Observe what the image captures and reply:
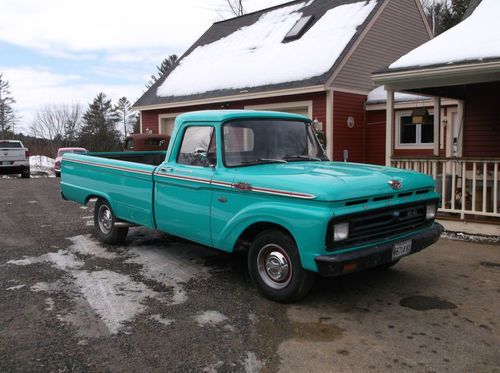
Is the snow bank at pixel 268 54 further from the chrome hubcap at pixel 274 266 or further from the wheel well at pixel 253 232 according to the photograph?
the chrome hubcap at pixel 274 266

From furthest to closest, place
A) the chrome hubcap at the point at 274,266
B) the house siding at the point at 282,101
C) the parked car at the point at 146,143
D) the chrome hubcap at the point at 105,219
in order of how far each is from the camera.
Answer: the parked car at the point at 146,143
the house siding at the point at 282,101
the chrome hubcap at the point at 105,219
the chrome hubcap at the point at 274,266

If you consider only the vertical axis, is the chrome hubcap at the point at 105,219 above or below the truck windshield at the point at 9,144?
below

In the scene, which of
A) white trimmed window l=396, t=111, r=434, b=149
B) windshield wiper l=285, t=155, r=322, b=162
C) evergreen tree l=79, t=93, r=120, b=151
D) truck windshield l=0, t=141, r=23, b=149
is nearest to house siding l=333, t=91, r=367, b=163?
white trimmed window l=396, t=111, r=434, b=149

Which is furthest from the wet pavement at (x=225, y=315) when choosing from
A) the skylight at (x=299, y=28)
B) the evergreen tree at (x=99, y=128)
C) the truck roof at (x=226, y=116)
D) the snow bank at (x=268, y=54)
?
the evergreen tree at (x=99, y=128)

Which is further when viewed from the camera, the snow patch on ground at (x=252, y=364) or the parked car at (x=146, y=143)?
the parked car at (x=146, y=143)

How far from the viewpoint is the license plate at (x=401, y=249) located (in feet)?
14.9

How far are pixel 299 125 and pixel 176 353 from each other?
317 centimetres

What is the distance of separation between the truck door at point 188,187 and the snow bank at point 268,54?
9176mm

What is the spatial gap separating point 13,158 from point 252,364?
66.5ft

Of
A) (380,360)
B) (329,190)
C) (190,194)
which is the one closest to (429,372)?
(380,360)

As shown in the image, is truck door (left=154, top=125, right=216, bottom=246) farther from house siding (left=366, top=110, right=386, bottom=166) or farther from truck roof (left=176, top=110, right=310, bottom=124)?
house siding (left=366, top=110, right=386, bottom=166)

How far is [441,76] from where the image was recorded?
8.24 meters

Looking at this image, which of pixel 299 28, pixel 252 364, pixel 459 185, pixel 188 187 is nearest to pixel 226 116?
pixel 188 187

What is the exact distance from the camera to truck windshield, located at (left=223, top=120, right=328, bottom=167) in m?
5.17
